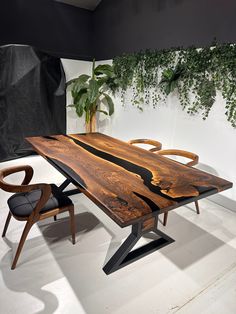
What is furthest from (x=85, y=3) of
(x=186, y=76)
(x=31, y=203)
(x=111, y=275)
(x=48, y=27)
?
(x=111, y=275)

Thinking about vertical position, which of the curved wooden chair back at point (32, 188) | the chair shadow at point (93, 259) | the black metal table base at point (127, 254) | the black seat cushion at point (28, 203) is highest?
the curved wooden chair back at point (32, 188)

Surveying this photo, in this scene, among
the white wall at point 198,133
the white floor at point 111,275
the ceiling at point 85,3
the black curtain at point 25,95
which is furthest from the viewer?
the ceiling at point 85,3

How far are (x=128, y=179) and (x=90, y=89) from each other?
2.74 m

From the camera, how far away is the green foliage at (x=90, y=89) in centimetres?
390

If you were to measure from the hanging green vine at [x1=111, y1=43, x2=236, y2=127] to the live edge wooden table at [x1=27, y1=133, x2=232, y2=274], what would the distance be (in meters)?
1.16

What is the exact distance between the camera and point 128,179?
1558 mm

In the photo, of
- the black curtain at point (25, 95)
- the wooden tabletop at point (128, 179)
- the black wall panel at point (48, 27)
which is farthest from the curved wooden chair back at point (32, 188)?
A: the black wall panel at point (48, 27)

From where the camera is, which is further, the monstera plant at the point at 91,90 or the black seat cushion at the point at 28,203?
the monstera plant at the point at 91,90

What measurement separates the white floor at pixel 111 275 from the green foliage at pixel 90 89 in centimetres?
230

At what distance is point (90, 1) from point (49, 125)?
108 inches

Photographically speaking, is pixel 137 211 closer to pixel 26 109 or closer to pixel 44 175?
pixel 44 175

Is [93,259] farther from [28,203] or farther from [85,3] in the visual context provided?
[85,3]

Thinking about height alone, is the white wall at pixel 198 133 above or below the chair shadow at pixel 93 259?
above

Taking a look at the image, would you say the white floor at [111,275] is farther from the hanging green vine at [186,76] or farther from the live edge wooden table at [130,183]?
the hanging green vine at [186,76]
